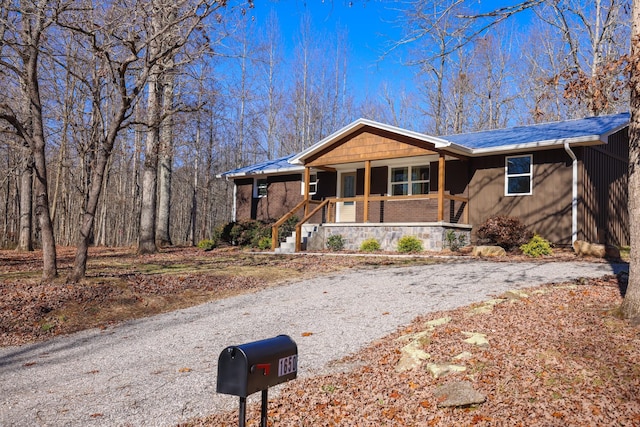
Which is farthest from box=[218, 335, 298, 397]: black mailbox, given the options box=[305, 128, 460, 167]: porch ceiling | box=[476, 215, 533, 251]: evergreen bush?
box=[305, 128, 460, 167]: porch ceiling

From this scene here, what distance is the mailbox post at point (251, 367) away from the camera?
2070 millimetres

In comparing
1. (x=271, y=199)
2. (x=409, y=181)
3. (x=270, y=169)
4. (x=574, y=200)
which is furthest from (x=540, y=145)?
(x=271, y=199)

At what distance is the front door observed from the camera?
2019 cm

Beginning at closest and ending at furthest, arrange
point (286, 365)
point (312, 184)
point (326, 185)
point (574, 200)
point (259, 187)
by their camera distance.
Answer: point (286, 365), point (574, 200), point (326, 185), point (312, 184), point (259, 187)

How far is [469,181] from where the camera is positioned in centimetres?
1711

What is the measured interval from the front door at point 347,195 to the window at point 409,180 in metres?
1.83

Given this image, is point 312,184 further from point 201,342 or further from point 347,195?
point 201,342

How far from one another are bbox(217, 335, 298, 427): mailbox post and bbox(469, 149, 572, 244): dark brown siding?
14259mm

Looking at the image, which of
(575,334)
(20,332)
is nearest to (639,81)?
(575,334)

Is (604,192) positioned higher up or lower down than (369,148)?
lower down

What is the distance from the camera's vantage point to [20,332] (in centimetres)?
735

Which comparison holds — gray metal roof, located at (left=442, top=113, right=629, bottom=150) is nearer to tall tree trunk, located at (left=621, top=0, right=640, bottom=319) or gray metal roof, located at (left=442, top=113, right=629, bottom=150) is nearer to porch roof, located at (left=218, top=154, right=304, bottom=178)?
porch roof, located at (left=218, top=154, right=304, bottom=178)

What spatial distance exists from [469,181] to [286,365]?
51.7 ft

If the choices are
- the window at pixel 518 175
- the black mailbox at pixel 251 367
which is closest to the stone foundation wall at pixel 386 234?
the window at pixel 518 175
